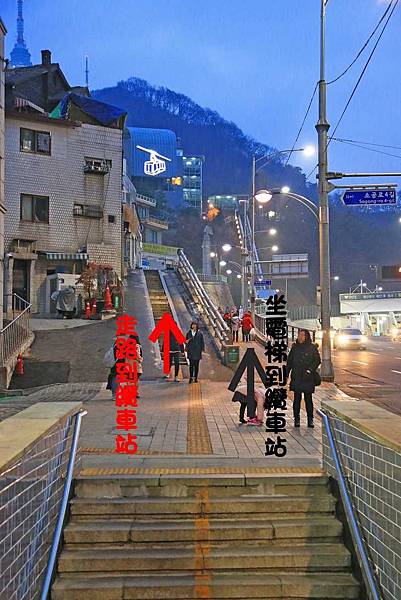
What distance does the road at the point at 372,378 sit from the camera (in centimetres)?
1402

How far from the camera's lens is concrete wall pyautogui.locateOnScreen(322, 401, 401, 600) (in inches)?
164

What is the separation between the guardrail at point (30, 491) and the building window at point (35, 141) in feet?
87.4

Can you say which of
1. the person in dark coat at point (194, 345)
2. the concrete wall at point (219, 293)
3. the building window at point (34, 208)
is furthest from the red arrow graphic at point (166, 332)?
the concrete wall at point (219, 293)

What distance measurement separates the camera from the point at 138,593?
14.6ft

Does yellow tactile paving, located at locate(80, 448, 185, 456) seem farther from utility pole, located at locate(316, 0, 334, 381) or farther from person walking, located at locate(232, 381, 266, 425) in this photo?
utility pole, located at locate(316, 0, 334, 381)

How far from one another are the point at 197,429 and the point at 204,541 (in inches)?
177

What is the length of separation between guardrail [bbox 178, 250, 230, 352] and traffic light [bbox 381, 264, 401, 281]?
35.5 ft

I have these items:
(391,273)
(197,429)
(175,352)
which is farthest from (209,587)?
(391,273)

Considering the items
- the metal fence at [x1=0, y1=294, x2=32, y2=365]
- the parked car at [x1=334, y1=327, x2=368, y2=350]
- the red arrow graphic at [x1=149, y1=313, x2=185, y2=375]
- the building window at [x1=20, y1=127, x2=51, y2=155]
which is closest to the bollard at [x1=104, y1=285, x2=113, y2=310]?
the metal fence at [x1=0, y1=294, x2=32, y2=365]

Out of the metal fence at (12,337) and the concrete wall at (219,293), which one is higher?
the concrete wall at (219,293)

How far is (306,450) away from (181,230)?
353 feet

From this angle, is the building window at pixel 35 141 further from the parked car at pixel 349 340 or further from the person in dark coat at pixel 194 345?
the parked car at pixel 349 340

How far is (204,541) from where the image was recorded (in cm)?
498

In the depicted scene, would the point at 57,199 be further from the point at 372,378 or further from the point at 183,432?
the point at 183,432
